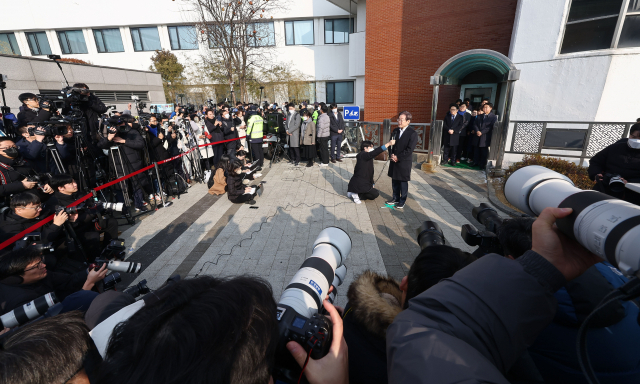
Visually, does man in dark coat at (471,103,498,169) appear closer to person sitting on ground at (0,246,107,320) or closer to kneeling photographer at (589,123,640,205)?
kneeling photographer at (589,123,640,205)

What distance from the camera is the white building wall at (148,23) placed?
2155cm

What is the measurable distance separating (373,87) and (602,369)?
524 inches

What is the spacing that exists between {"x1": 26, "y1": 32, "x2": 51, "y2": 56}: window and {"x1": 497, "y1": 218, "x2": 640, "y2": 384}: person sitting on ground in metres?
35.7

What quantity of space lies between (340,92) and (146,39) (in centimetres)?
1759

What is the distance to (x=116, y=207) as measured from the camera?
3920 mm

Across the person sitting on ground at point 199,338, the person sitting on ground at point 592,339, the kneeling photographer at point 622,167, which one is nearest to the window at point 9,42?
the person sitting on ground at point 199,338

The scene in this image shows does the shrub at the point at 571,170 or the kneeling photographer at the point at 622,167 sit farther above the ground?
the kneeling photographer at the point at 622,167

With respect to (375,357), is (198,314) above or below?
above

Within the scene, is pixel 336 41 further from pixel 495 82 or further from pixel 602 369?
pixel 602 369

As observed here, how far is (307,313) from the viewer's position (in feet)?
4.09

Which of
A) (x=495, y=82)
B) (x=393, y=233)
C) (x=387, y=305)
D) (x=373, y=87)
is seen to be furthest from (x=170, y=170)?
(x=495, y=82)

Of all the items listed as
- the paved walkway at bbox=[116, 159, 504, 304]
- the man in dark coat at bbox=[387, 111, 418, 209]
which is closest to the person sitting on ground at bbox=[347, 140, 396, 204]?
the paved walkway at bbox=[116, 159, 504, 304]

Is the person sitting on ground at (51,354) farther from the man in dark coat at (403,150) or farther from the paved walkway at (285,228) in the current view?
the man in dark coat at (403,150)

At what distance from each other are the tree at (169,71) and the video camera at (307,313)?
25693 mm
